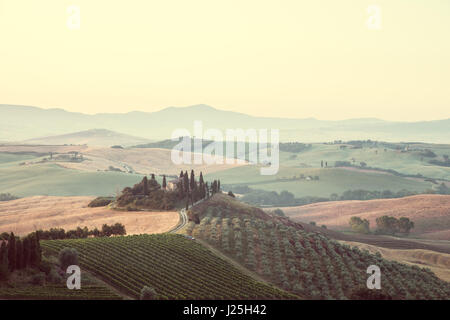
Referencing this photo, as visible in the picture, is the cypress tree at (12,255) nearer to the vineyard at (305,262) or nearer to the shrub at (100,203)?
the vineyard at (305,262)

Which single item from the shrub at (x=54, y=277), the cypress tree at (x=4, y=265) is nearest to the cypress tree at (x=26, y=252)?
the shrub at (x=54, y=277)

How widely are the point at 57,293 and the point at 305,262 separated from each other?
33.8 meters

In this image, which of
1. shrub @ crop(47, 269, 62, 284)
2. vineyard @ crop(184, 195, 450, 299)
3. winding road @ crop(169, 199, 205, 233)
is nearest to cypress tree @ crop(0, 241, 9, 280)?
shrub @ crop(47, 269, 62, 284)

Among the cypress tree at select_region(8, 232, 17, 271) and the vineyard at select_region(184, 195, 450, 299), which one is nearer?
the cypress tree at select_region(8, 232, 17, 271)

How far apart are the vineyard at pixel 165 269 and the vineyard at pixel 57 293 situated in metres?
3.05

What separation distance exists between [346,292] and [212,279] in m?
15.8

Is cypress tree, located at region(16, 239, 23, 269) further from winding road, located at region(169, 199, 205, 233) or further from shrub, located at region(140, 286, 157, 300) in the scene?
winding road, located at region(169, 199, 205, 233)

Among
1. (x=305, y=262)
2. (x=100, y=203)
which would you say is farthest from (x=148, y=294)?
(x=100, y=203)

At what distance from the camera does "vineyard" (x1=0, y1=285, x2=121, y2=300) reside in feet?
140

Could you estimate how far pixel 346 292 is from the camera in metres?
61.8

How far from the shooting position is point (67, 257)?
54.5 meters

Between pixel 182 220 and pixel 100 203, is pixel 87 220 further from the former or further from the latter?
pixel 100 203

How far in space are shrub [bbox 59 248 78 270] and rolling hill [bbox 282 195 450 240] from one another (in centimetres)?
10861

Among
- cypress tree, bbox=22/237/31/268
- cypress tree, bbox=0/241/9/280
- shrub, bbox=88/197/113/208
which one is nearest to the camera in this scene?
cypress tree, bbox=0/241/9/280
